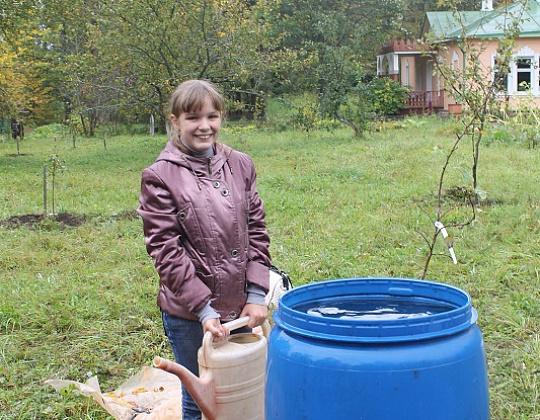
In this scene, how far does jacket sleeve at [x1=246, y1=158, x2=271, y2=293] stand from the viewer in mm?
2729

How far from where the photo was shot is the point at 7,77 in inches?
725

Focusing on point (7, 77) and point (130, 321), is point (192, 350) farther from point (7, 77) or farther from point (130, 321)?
point (7, 77)

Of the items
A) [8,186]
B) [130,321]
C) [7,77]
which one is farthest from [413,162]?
[7,77]

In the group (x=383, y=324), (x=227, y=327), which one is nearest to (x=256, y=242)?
(x=227, y=327)

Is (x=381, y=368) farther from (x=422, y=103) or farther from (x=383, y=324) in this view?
(x=422, y=103)

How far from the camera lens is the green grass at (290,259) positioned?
13.1ft

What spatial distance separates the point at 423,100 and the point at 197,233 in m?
25.6

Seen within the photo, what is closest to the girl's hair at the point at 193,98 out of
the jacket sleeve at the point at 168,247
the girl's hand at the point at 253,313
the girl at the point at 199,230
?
the girl at the point at 199,230

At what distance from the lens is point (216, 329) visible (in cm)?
247

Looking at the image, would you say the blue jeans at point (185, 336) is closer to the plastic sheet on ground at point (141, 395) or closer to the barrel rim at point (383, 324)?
the barrel rim at point (383, 324)

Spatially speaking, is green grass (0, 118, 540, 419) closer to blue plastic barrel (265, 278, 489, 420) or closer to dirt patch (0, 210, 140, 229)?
dirt patch (0, 210, 140, 229)

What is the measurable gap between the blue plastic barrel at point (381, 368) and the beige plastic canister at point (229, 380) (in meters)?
0.49

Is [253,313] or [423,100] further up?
[423,100]

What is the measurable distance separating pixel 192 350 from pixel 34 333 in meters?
2.17
